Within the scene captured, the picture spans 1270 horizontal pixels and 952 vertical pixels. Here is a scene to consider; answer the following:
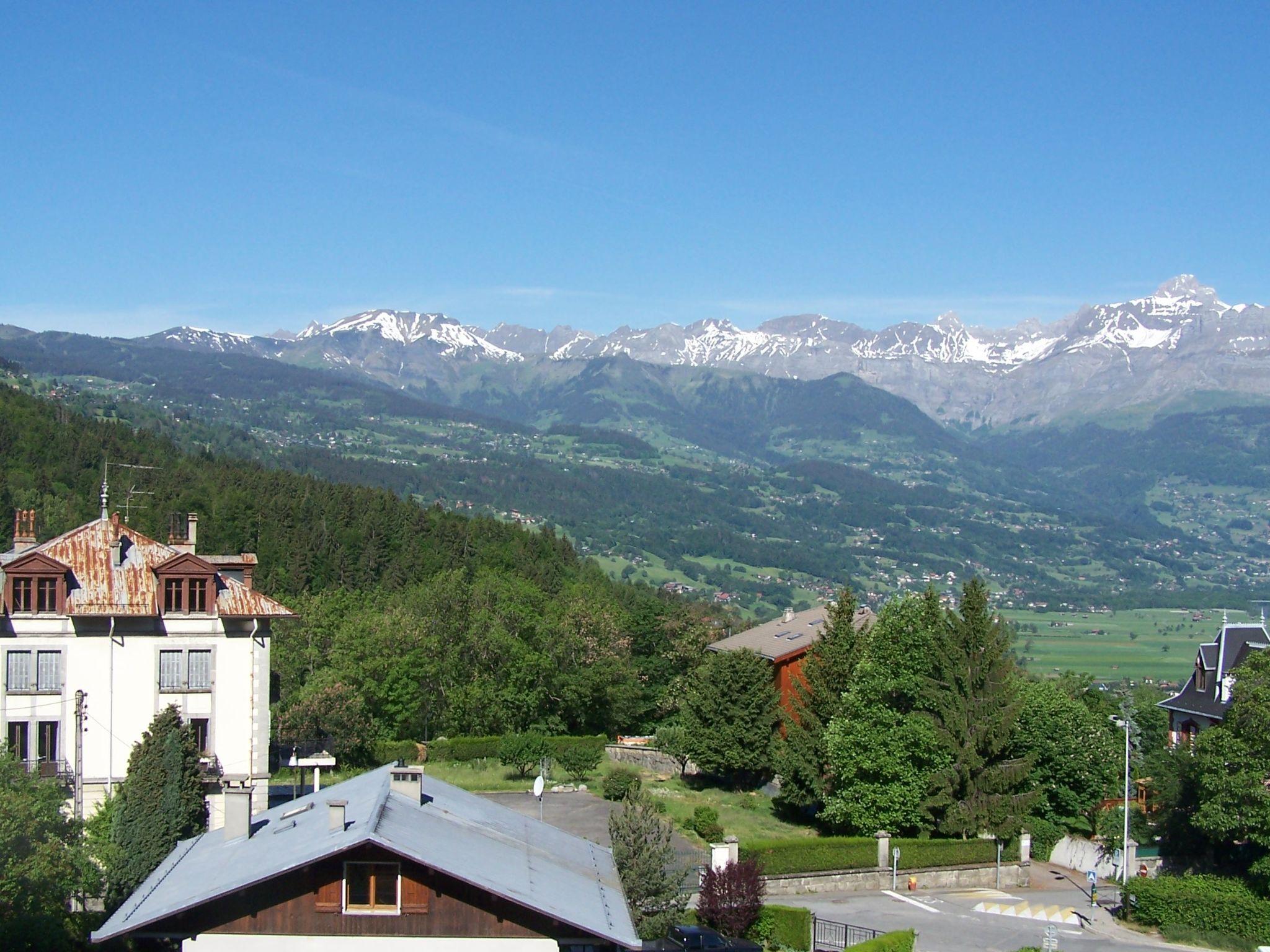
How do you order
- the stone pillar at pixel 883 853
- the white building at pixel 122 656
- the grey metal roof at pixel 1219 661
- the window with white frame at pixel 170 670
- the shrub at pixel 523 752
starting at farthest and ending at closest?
the grey metal roof at pixel 1219 661 < the shrub at pixel 523 752 < the stone pillar at pixel 883 853 < the window with white frame at pixel 170 670 < the white building at pixel 122 656

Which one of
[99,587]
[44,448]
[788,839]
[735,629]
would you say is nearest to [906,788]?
[788,839]

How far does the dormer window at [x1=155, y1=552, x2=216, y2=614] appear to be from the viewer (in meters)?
40.3

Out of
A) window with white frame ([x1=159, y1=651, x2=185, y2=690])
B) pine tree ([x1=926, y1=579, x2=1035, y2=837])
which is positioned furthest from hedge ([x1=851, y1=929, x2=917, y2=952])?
window with white frame ([x1=159, y1=651, x2=185, y2=690])

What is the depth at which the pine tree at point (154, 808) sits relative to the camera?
30781 mm

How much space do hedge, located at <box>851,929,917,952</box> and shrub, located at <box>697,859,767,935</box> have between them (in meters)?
4.43

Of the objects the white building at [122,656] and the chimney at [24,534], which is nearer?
the white building at [122,656]

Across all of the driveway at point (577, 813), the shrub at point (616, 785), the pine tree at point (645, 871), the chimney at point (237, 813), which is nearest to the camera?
the chimney at point (237, 813)

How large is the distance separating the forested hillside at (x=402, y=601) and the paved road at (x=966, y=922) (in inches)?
1148

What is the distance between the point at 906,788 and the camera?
46844mm

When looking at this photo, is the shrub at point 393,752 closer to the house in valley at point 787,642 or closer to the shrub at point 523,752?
the shrub at point 523,752

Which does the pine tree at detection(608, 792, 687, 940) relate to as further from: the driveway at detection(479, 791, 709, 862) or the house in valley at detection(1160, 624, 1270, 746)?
the house in valley at detection(1160, 624, 1270, 746)

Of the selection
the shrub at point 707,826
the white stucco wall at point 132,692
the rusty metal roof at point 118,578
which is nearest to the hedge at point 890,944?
the shrub at point 707,826

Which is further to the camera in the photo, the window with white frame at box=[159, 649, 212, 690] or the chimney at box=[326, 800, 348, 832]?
the window with white frame at box=[159, 649, 212, 690]

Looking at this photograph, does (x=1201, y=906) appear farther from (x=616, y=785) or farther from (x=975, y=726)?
(x=616, y=785)
